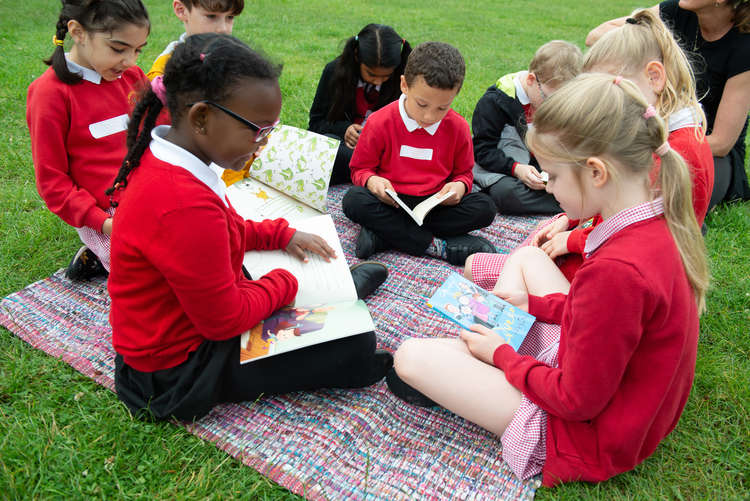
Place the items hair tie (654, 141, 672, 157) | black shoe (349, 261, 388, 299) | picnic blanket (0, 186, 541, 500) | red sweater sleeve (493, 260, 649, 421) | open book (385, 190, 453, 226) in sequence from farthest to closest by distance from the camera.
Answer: open book (385, 190, 453, 226), black shoe (349, 261, 388, 299), picnic blanket (0, 186, 541, 500), hair tie (654, 141, 672, 157), red sweater sleeve (493, 260, 649, 421)

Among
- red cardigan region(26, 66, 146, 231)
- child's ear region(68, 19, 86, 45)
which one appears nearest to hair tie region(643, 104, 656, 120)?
red cardigan region(26, 66, 146, 231)

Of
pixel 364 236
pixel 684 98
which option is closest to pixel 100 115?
pixel 364 236

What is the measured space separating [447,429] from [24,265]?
231cm

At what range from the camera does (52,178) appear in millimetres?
2318

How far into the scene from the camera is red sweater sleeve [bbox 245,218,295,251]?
2248 millimetres

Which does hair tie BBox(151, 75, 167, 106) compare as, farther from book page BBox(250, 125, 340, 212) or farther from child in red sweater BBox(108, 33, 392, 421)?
book page BBox(250, 125, 340, 212)

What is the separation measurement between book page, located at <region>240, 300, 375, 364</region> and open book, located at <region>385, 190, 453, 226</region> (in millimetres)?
886

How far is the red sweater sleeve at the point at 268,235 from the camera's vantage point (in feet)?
7.38

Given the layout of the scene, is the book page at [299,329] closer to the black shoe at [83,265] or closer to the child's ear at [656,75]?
the black shoe at [83,265]

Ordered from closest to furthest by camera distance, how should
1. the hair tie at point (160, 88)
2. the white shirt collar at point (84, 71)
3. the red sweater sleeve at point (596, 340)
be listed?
the red sweater sleeve at point (596, 340), the hair tie at point (160, 88), the white shirt collar at point (84, 71)

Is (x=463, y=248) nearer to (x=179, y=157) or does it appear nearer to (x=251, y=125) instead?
(x=251, y=125)

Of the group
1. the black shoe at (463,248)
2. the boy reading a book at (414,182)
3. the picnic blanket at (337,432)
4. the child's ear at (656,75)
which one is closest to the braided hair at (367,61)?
the boy reading a book at (414,182)

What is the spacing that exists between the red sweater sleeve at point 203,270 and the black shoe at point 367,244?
127 cm

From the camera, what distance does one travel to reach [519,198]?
3.47 meters
